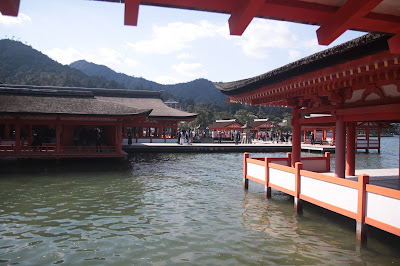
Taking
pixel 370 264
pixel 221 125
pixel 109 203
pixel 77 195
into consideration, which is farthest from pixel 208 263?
pixel 221 125

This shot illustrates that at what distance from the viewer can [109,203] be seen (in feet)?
34.2

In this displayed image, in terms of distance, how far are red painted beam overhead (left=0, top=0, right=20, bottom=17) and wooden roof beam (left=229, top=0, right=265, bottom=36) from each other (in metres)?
2.16

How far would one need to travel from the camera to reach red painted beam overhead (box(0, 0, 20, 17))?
2902mm

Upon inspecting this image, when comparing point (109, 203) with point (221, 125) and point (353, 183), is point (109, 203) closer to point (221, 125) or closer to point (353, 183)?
point (353, 183)

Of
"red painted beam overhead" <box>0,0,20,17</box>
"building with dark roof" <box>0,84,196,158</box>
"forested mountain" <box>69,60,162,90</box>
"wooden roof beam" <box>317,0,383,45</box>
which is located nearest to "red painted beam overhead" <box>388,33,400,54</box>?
"wooden roof beam" <box>317,0,383,45</box>

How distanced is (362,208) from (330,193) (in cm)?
104

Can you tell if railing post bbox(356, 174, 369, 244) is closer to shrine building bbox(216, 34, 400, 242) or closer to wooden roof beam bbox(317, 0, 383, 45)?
shrine building bbox(216, 34, 400, 242)

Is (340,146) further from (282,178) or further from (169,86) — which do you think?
(169,86)

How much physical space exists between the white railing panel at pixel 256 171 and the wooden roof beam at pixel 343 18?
7.79 m

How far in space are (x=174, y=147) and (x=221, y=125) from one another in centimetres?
2087

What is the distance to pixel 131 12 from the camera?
10.1ft

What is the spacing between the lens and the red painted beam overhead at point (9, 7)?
2902mm

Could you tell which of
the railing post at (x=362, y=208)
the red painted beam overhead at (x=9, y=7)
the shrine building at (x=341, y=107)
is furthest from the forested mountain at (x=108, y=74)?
the red painted beam overhead at (x=9, y=7)

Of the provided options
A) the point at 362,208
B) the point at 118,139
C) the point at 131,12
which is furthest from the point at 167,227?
the point at 118,139
